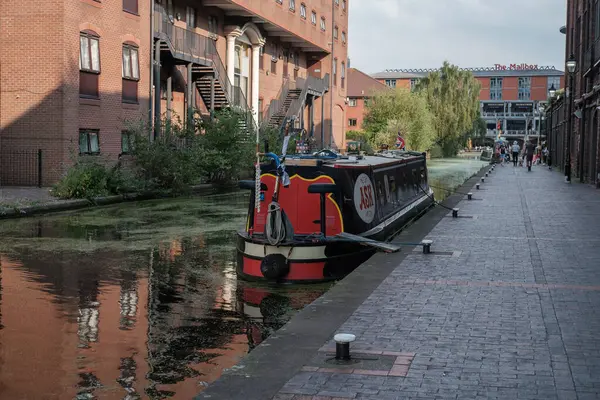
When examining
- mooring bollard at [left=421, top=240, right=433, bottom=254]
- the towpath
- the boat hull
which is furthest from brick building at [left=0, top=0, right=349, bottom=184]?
the towpath

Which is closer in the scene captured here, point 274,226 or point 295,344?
point 295,344

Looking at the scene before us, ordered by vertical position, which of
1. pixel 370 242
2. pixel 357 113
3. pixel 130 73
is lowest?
pixel 370 242

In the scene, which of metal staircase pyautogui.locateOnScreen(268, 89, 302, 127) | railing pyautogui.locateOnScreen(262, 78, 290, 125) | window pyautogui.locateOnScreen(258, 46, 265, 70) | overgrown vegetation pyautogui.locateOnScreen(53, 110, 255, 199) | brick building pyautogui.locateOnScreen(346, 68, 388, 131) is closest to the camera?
overgrown vegetation pyautogui.locateOnScreen(53, 110, 255, 199)

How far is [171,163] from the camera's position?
973 inches

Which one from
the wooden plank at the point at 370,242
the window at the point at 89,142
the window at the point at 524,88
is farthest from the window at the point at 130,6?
the window at the point at 524,88

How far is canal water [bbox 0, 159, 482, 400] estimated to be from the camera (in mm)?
6242

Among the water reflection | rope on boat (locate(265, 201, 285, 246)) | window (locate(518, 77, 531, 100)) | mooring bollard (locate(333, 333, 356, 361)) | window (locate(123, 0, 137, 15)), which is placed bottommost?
the water reflection

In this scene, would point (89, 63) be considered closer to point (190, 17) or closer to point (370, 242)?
point (190, 17)

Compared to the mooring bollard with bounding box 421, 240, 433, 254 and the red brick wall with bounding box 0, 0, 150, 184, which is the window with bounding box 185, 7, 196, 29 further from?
the mooring bollard with bounding box 421, 240, 433, 254

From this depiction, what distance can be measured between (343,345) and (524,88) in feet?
445

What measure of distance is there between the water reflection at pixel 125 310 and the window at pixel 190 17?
2078 cm

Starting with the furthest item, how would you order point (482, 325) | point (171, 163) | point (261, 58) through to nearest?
point (261, 58) → point (171, 163) → point (482, 325)

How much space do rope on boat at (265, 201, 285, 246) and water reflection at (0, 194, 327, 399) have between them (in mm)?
638

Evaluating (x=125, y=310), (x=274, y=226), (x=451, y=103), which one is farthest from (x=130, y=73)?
(x=451, y=103)
